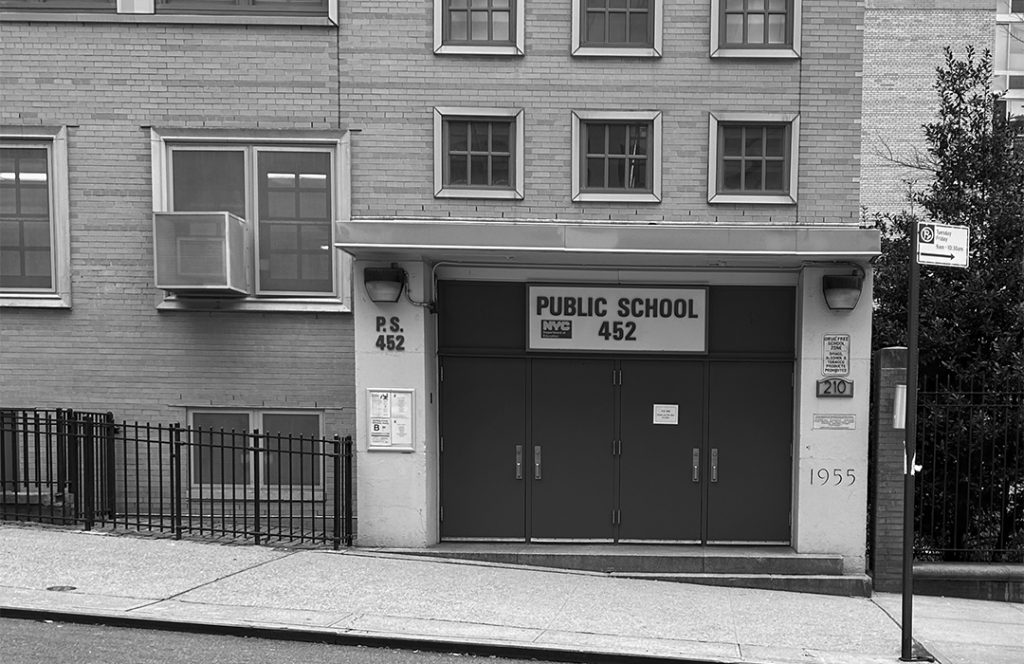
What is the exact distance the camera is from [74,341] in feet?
30.8

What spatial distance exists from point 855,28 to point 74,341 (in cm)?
937

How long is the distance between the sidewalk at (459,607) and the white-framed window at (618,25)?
18.8 ft

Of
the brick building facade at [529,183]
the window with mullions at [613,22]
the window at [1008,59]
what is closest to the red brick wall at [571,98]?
the brick building facade at [529,183]

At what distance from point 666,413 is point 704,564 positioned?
1.65 m

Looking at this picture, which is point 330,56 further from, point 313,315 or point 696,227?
point 696,227

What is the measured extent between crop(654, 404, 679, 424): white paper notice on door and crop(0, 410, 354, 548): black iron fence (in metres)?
3.39

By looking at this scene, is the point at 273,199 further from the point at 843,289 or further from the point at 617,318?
the point at 843,289

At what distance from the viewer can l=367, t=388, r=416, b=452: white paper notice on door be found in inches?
344

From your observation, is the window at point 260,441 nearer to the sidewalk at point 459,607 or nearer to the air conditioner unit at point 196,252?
the sidewalk at point 459,607

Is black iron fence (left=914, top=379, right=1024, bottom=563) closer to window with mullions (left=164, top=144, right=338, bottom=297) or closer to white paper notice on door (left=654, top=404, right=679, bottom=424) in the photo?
white paper notice on door (left=654, top=404, right=679, bottom=424)

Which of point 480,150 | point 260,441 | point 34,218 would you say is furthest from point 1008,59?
point 34,218

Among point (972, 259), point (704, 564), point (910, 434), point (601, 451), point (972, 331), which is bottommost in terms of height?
point (704, 564)

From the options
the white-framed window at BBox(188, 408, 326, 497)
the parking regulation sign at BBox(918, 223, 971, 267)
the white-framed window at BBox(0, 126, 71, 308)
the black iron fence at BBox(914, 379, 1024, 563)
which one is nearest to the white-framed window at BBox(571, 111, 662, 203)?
the parking regulation sign at BBox(918, 223, 971, 267)

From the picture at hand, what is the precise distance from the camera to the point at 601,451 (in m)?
9.16
